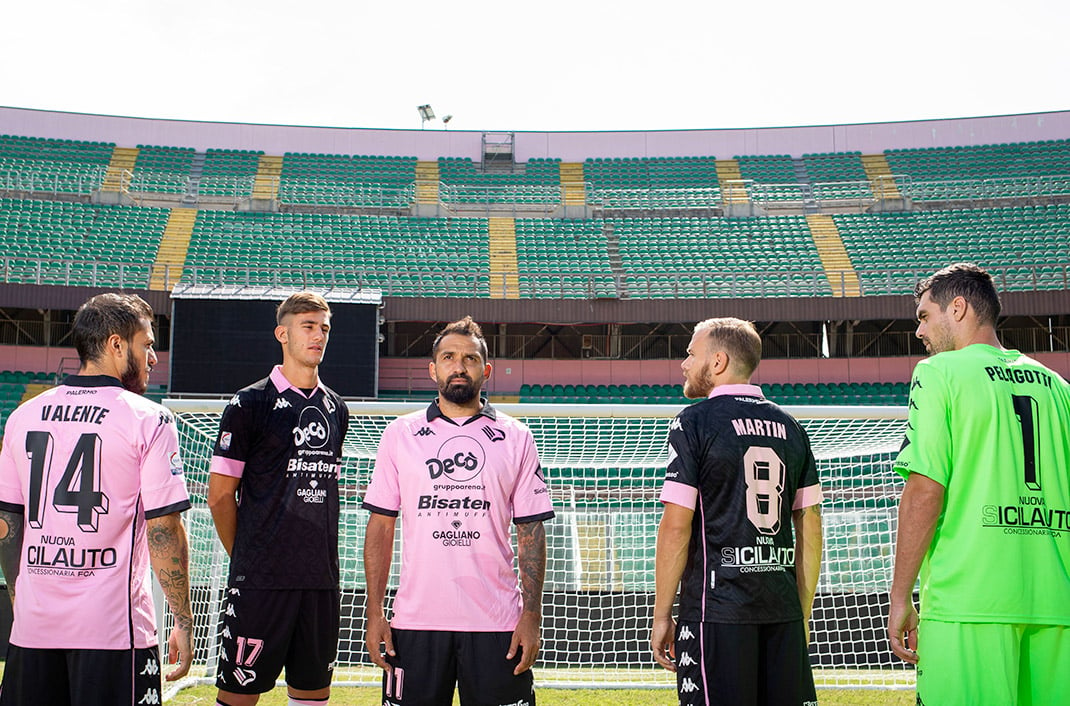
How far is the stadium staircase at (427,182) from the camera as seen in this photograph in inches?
Answer: 1168

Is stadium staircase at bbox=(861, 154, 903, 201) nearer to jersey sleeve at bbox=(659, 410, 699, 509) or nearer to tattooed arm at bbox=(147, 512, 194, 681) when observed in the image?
jersey sleeve at bbox=(659, 410, 699, 509)

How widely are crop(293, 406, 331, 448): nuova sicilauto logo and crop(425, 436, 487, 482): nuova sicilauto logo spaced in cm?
100

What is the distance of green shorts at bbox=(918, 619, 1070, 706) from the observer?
3.17 m

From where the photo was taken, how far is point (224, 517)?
4.68 meters

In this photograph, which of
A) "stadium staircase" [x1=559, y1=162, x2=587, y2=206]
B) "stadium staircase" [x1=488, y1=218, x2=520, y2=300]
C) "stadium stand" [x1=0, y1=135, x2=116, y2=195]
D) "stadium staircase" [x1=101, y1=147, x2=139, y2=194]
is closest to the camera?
"stadium staircase" [x1=488, y1=218, x2=520, y2=300]

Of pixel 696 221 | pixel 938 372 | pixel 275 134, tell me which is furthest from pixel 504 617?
pixel 275 134

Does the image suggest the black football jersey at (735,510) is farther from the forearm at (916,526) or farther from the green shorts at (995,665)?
the green shorts at (995,665)

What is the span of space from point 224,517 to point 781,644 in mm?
2830

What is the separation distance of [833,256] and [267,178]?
18.3 m

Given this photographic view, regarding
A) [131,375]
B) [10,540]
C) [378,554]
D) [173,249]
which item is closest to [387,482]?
[378,554]

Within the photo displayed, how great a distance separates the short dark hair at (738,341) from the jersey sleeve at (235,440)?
2.39m

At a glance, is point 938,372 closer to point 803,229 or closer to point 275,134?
point 803,229

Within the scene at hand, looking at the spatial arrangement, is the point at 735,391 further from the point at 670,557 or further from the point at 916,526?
the point at 916,526


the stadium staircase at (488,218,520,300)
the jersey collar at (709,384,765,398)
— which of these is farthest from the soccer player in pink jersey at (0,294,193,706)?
the stadium staircase at (488,218,520,300)
